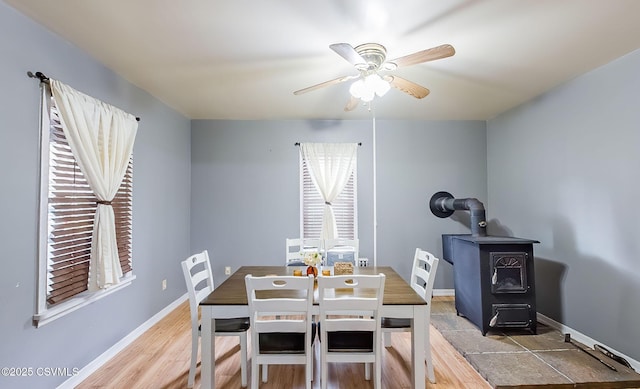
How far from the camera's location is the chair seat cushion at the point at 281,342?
191cm

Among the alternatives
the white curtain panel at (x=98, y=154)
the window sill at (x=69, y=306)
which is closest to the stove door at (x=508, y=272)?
the white curtain panel at (x=98, y=154)

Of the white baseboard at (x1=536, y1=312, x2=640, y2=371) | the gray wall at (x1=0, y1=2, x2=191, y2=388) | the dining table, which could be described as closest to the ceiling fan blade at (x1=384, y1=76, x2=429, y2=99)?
the dining table

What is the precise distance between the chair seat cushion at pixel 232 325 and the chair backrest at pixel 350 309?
69 centimetres

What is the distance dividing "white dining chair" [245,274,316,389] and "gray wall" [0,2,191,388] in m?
1.36

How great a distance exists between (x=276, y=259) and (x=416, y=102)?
2701mm

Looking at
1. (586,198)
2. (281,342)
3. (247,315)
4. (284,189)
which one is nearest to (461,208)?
(586,198)

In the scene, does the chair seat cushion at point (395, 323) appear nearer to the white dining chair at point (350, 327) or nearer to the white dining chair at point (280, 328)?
the white dining chair at point (350, 327)

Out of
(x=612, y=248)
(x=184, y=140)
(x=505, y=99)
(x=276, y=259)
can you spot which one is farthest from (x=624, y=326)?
(x=184, y=140)

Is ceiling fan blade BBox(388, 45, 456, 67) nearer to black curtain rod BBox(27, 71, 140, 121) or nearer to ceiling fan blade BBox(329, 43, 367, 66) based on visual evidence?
ceiling fan blade BBox(329, 43, 367, 66)

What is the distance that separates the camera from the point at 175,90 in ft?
10.3

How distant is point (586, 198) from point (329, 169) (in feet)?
8.87

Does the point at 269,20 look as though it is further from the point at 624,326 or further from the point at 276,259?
the point at 624,326

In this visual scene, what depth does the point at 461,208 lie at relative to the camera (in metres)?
3.74

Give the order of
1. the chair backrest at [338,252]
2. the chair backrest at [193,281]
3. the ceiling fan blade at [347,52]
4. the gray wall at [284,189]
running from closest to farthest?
the ceiling fan blade at [347,52]
the chair backrest at [193,281]
the chair backrest at [338,252]
the gray wall at [284,189]
